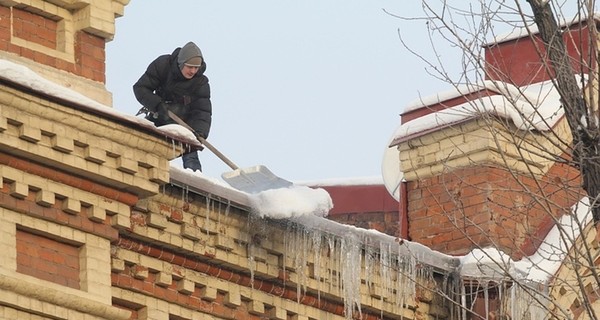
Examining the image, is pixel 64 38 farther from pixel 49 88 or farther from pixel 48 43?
pixel 49 88

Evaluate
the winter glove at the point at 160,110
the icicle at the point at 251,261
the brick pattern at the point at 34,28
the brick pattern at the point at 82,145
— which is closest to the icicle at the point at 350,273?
the icicle at the point at 251,261

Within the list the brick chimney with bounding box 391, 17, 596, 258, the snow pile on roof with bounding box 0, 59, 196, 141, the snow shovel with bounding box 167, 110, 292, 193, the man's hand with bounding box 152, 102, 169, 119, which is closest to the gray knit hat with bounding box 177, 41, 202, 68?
the man's hand with bounding box 152, 102, 169, 119

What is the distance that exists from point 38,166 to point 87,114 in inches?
19.0

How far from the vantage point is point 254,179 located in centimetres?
1617

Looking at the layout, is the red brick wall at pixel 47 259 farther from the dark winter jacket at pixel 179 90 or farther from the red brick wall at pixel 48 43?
the dark winter jacket at pixel 179 90

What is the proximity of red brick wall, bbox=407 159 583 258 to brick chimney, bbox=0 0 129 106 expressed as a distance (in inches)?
146

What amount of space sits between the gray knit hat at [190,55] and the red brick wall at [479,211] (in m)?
2.31

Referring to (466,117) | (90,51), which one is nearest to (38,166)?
(90,51)

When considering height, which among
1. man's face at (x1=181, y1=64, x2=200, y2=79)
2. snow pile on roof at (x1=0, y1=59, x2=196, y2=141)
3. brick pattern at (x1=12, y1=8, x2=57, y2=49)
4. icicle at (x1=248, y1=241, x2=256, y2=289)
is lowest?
icicle at (x1=248, y1=241, x2=256, y2=289)

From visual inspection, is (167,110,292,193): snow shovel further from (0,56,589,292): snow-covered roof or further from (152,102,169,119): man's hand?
(152,102,169,119): man's hand

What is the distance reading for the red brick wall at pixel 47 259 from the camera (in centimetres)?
1408

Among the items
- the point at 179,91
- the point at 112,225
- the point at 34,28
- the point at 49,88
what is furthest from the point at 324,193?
the point at 49,88

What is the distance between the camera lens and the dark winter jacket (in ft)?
57.2

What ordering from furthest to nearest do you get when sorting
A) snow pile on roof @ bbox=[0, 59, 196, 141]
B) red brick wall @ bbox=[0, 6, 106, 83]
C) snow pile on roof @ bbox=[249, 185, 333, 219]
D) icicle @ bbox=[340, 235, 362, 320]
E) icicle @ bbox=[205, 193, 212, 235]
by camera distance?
icicle @ bbox=[340, 235, 362, 320], snow pile on roof @ bbox=[249, 185, 333, 219], icicle @ bbox=[205, 193, 212, 235], red brick wall @ bbox=[0, 6, 106, 83], snow pile on roof @ bbox=[0, 59, 196, 141]
